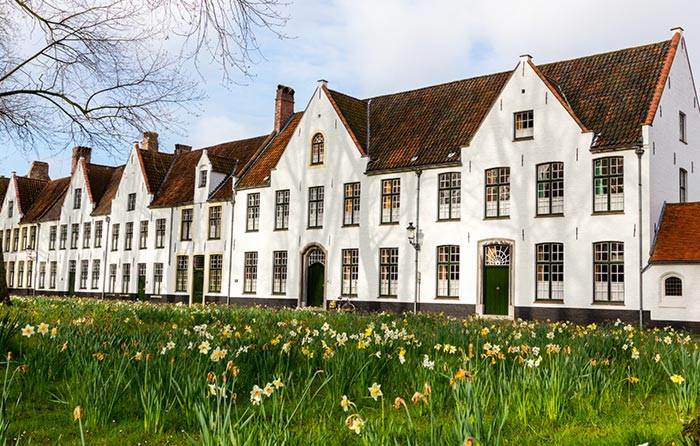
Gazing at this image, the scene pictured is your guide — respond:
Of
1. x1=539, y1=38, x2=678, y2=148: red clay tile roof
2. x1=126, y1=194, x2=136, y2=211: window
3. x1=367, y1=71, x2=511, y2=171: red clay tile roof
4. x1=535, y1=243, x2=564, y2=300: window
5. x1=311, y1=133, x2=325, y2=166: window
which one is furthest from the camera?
x1=126, y1=194, x2=136, y2=211: window

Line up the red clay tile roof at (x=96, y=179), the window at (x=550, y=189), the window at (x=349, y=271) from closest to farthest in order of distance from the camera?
the window at (x=550, y=189)
the window at (x=349, y=271)
the red clay tile roof at (x=96, y=179)

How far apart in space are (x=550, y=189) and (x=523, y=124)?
2876 millimetres

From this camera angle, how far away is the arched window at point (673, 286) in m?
22.3

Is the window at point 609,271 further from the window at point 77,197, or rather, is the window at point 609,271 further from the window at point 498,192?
the window at point 77,197

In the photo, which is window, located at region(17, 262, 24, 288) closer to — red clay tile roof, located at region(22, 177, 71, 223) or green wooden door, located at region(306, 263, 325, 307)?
red clay tile roof, located at region(22, 177, 71, 223)

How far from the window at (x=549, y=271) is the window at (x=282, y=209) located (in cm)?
1319

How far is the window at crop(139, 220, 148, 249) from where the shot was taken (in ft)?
136

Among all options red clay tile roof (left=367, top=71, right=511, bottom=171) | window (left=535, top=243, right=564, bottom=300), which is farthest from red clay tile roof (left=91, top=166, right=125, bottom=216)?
window (left=535, top=243, right=564, bottom=300)

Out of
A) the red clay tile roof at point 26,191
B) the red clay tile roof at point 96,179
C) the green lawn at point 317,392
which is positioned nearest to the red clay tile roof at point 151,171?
the red clay tile roof at point 96,179

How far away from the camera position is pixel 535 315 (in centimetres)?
2494

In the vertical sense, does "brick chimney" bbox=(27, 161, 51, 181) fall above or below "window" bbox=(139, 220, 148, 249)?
above

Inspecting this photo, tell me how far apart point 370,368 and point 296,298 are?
24778 millimetres

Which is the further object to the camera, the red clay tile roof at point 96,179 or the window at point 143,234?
the red clay tile roof at point 96,179

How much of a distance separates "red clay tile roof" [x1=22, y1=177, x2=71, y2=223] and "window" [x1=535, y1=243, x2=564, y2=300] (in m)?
38.0
